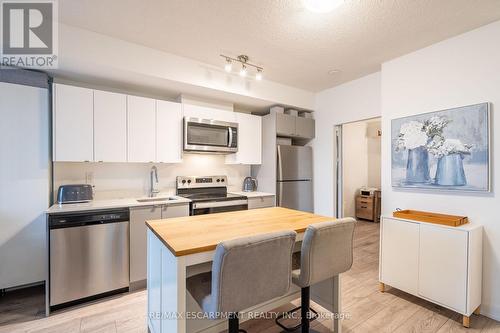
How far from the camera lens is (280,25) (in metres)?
2.16

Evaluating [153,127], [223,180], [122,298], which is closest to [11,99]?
[153,127]

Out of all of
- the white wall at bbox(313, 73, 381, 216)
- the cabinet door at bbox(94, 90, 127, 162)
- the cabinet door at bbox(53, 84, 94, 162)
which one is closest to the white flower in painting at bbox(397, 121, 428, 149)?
the white wall at bbox(313, 73, 381, 216)

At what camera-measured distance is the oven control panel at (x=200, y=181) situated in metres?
3.36

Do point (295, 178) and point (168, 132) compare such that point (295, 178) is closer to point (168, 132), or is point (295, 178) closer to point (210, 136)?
point (210, 136)

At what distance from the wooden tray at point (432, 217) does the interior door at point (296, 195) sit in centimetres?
165

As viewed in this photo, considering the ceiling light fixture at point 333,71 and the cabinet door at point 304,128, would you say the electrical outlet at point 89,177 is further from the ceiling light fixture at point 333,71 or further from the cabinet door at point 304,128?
the ceiling light fixture at point 333,71

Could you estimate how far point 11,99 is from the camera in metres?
2.25

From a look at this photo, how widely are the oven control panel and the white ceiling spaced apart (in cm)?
165

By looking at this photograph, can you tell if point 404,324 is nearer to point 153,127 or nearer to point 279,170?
point 279,170

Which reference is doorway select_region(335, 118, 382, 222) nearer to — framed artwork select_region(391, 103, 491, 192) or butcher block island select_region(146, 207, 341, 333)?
framed artwork select_region(391, 103, 491, 192)

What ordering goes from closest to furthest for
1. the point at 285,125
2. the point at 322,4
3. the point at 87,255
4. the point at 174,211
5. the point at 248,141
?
1. the point at 322,4
2. the point at 87,255
3. the point at 174,211
4. the point at 248,141
5. the point at 285,125

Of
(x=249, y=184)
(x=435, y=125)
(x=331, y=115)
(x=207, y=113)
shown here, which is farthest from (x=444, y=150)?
(x=207, y=113)

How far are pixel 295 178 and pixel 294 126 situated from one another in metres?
0.90

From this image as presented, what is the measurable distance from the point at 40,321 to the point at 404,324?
10.3 feet
